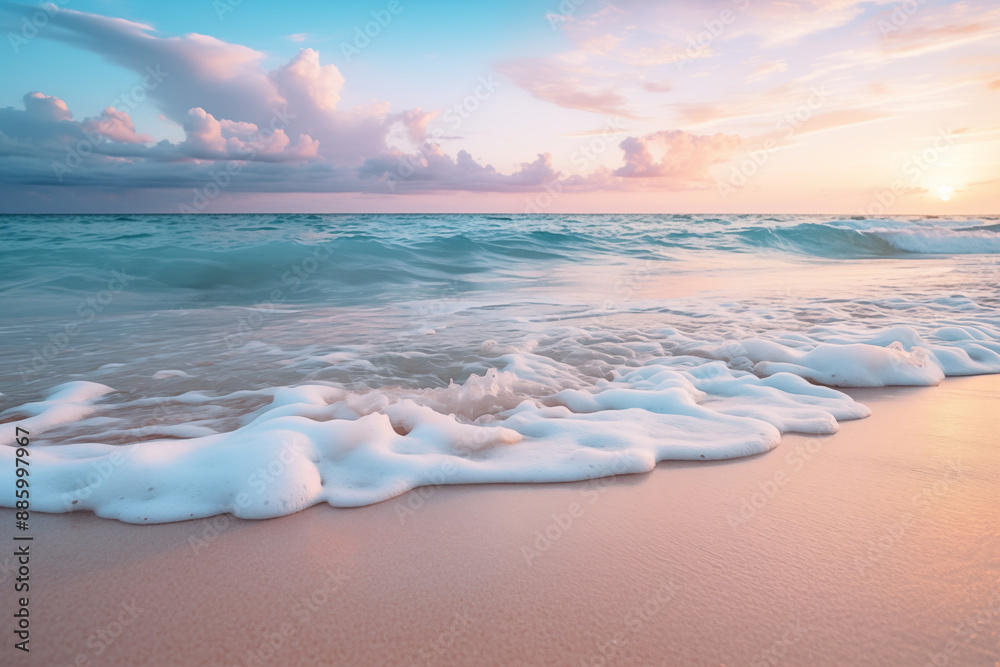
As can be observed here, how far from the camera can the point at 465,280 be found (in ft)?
35.1

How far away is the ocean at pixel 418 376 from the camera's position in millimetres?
2270

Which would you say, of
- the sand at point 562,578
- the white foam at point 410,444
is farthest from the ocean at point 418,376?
the sand at point 562,578

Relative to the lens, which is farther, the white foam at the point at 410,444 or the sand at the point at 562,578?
the white foam at the point at 410,444

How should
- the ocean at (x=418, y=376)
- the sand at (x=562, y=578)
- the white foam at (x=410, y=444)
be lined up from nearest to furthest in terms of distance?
the sand at (x=562, y=578)
the white foam at (x=410, y=444)
the ocean at (x=418, y=376)

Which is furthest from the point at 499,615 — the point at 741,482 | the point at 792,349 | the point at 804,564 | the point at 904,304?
the point at 904,304

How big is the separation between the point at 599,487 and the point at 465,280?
28.6ft

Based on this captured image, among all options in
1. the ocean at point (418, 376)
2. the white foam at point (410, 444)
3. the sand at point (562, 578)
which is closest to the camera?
the sand at point (562, 578)

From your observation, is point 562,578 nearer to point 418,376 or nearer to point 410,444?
point 410,444

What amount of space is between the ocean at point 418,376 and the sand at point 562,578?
20cm

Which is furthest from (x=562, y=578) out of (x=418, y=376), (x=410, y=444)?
(x=418, y=376)

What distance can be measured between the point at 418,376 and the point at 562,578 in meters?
2.45

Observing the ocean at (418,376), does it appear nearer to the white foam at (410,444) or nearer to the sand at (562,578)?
the white foam at (410,444)

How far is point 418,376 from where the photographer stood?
386cm

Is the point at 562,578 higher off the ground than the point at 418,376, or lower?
higher
